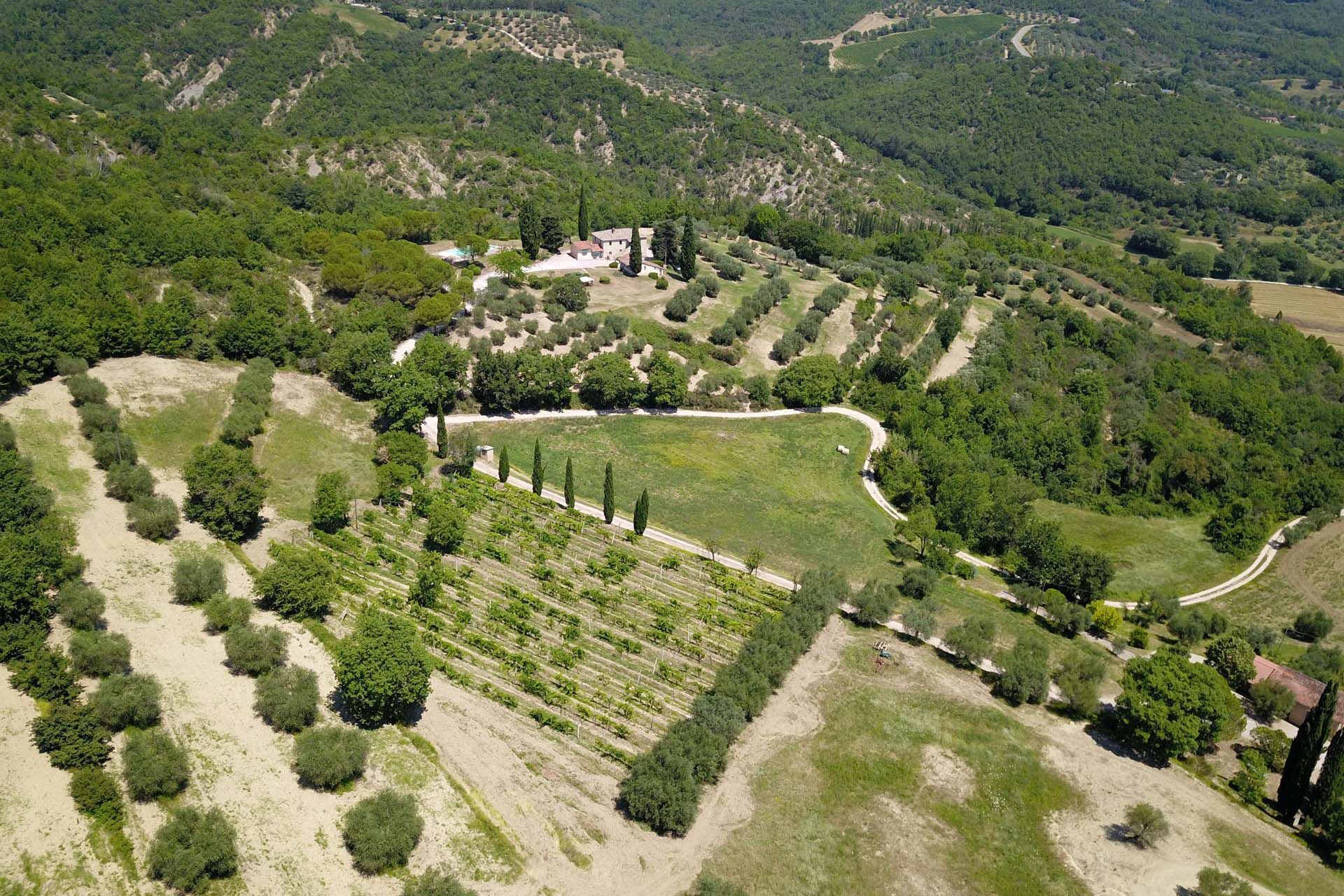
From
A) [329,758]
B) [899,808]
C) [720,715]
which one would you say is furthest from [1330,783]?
[329,758]

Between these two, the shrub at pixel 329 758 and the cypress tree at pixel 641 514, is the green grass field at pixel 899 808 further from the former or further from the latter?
the cypress tree at pixel 641 514

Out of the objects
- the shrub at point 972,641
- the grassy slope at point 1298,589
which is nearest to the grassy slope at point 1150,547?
the grassy slope at point 1298,589

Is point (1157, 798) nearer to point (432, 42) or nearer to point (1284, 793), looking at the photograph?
point (1284, 793)

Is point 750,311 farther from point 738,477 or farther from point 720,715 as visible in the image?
point 720,715

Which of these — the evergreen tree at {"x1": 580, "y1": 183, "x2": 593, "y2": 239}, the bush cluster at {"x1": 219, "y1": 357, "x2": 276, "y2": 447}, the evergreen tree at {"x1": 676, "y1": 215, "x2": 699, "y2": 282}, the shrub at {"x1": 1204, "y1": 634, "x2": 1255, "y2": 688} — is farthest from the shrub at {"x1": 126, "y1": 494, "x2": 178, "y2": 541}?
the shrub at {"x1": 1204, "y1": 634, "x2": 1255, "y2": 688}

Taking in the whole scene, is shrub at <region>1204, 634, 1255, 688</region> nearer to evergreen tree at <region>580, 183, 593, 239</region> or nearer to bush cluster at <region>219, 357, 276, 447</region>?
bush cluster at <region>219, 357, 276, 447</region>

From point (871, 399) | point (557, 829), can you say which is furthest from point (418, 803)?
point (871, 399)
